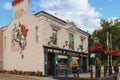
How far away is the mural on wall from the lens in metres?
28.4

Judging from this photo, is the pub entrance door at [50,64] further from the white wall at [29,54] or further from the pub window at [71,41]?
the pub window at [71,41]

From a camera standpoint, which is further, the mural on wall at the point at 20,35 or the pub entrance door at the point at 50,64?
the mural on wall at the point at 20,35

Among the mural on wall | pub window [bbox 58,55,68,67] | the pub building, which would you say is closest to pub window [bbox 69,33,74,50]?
the pub building

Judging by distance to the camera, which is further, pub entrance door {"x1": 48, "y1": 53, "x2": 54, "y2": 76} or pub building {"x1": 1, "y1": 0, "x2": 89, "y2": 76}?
pub entrance door {"x1": 48, "y1": 53, "x2": 54, "y2": 76}

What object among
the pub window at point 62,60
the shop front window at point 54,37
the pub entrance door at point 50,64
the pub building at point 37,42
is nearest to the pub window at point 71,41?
the pub building at point 37,42

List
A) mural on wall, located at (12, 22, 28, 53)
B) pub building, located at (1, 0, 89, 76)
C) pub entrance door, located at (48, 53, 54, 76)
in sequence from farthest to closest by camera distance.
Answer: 1. mural on wall, located at (12, 22, 28, 53)
2. pub entrance door, located at (48, 53, 54, 76)
3. pub building, located at (1, 0, 89, 76)

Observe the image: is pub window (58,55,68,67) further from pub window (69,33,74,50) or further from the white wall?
the white wall

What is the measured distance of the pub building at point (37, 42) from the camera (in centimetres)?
2647

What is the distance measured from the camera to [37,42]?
87.5 ft

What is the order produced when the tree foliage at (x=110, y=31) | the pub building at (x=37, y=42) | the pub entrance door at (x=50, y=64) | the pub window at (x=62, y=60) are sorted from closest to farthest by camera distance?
1. the pub building at (x=37, y=42)
2. the pub entrance door at (x=50, y=64)
3. the pub window at (x=62, y=60)
4. the tree foliage at (x=110, y=31)

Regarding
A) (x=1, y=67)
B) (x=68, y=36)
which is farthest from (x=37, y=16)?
(x=1, y=67)

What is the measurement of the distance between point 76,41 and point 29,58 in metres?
8.83

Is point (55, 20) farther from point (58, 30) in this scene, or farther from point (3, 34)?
point (3, 34)

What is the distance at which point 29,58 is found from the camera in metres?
27.4
